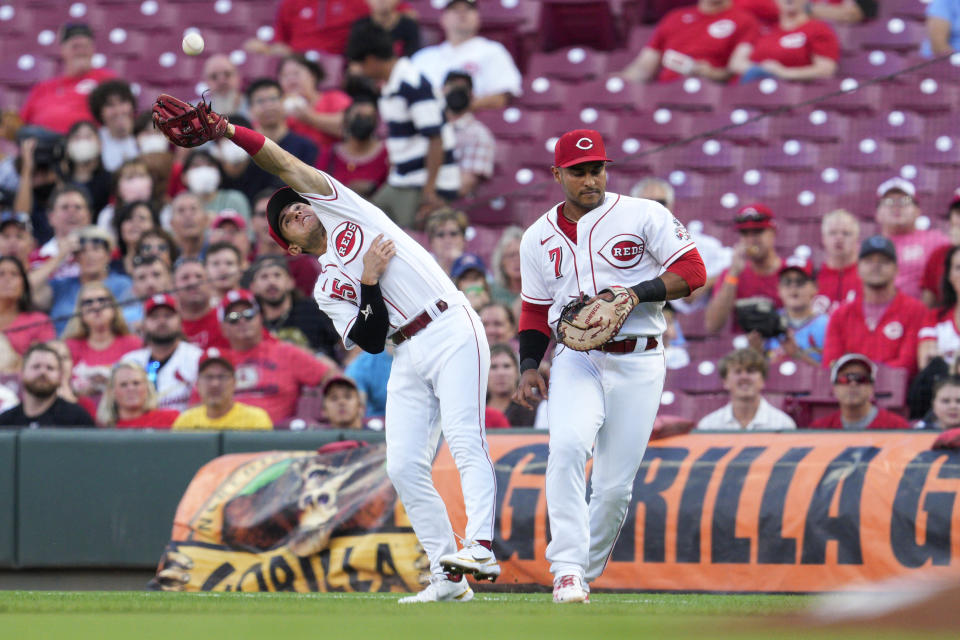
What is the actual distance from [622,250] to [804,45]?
18.4ft

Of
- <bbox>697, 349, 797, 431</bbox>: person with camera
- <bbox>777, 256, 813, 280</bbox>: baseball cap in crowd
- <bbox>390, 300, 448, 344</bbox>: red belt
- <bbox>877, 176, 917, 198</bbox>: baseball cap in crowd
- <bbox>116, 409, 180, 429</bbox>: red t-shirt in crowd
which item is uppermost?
<bbox>877, 176, 917, 198</bbox>: baseball cap in crowd

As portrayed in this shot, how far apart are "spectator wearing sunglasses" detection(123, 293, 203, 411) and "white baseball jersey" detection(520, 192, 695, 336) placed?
3.59 m

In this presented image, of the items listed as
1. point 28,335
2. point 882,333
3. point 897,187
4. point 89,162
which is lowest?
point 28,335

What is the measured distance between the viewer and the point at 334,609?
203 inches

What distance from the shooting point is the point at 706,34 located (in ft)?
37.2

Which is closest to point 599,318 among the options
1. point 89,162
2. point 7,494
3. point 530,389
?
point 530,389

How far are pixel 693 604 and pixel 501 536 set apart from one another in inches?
71.0

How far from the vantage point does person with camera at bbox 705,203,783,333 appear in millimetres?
8727

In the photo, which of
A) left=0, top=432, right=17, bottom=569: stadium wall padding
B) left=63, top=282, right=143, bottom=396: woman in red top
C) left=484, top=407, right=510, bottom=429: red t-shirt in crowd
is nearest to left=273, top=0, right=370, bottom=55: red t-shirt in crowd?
left=63, top=282, right=143, bottom=396: woman in red top

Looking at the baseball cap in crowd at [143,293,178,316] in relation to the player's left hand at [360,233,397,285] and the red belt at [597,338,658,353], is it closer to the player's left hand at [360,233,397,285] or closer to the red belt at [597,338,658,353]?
the player's left hand at [360,233,397,285]

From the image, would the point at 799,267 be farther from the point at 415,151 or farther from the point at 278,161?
the point at 278,161

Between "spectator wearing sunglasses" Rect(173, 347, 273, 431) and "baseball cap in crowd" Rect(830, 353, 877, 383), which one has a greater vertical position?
"baseball cap in crowd" Rect(830, 353, 877, 383)

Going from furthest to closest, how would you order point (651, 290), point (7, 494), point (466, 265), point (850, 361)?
point (466, 265), point (7, 494), point (850, 361), point (651, 290)

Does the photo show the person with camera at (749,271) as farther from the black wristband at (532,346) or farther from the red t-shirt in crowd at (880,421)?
the black wristband at (532,346)
